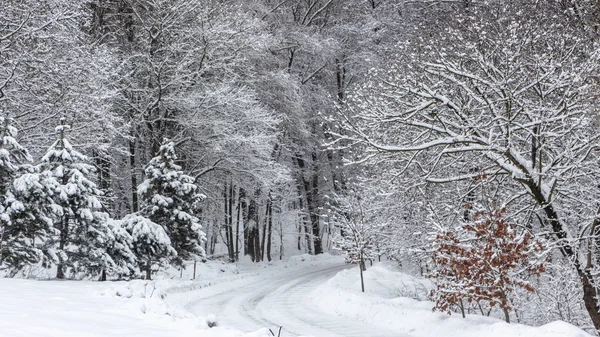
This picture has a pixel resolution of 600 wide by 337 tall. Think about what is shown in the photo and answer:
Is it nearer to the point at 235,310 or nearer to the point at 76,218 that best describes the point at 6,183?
the point at 76,218

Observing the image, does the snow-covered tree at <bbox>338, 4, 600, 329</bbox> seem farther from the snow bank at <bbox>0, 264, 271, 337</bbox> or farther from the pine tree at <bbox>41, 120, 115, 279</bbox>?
the pine tree at <bbox>41, 120, 115, 279</bbox>

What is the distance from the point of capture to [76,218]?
1411 centimetres

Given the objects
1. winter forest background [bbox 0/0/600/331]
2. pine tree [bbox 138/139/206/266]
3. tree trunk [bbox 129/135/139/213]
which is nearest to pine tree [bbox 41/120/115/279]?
winter forest background [bbox 0/0/600/331]

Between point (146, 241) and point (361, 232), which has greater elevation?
point (361, 232)

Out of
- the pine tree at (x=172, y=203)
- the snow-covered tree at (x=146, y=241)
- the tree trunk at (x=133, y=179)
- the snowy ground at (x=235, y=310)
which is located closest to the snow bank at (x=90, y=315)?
the snowy ground at (x=235, y=310)

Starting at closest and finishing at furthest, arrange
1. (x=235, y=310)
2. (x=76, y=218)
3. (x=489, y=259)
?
(x=489, y=259) < (x=76, y=218) < (x=235, y=310)

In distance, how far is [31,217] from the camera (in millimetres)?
12883

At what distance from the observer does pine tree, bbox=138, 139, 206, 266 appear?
19031 mm

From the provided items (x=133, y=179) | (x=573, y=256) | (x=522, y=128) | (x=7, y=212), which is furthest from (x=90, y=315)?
(x=133, y=179)

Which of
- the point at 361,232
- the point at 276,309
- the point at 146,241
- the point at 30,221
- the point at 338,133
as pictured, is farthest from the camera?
the point at 361,232

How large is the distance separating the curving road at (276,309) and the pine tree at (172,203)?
2.04 m

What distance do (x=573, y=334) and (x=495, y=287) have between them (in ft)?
7.26

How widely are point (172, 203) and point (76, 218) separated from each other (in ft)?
17.2

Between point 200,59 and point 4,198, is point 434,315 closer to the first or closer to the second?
point 4,198
